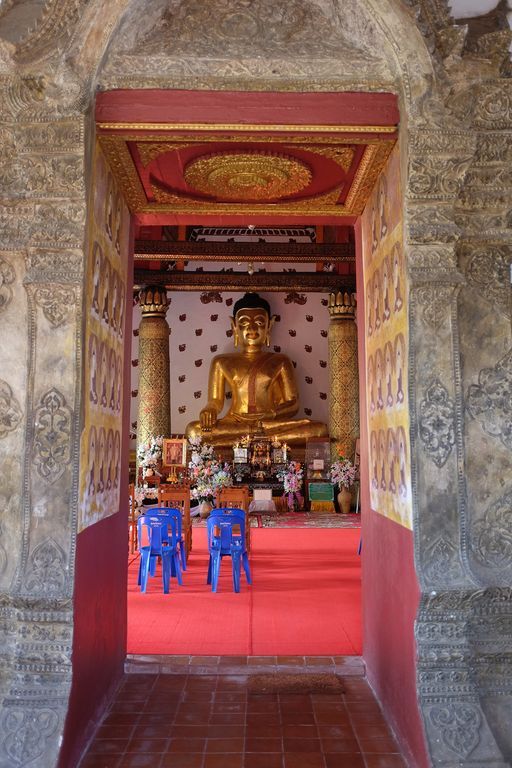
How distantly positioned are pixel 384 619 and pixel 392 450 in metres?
1.00

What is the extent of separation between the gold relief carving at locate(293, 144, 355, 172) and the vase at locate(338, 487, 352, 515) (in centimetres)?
996

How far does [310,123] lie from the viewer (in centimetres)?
325

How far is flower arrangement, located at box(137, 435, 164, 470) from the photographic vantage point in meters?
12.5

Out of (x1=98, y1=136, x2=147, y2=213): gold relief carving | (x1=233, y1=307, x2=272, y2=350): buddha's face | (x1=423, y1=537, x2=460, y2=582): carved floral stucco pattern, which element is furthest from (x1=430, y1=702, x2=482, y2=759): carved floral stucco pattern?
(x1=233, y1=307, x2=272, y2=350): buddha's face

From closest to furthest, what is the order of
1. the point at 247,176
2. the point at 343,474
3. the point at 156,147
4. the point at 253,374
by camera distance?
the point at 156,147 → the point at 247,176 → the point at 343,474 → the point at 253,374

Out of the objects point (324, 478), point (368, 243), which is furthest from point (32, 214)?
point (324, 478)

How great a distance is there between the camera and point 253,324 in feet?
51.7

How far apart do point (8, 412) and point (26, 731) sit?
1.46 m

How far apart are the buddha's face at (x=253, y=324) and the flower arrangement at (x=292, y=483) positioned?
3628 millimetres

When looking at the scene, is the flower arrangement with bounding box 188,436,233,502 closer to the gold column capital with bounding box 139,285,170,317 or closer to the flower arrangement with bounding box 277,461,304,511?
the flower arrangement with bounding box 277,461,304,511

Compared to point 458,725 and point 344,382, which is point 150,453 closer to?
point 344,382

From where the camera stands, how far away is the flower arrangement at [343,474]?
512 inches

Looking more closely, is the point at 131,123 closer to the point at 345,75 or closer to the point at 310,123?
the point at 310,123

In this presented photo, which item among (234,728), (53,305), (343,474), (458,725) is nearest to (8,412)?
(53,305)
